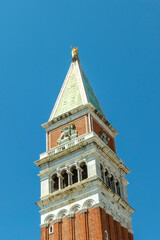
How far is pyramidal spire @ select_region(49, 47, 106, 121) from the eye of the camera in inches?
3049

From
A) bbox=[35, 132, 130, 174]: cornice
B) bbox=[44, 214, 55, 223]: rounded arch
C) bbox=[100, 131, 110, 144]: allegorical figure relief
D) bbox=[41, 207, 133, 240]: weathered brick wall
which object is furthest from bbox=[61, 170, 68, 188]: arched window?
bbox=[100, 131, 110, 144]: allegorical figure relief

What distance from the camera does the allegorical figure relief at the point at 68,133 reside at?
72.1 metres

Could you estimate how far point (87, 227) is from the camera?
61219 mm

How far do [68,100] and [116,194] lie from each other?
19.2m

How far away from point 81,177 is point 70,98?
17342 millimetres

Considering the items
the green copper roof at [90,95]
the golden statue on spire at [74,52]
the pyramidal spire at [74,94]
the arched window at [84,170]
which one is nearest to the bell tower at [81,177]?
the arched window at [84,170]

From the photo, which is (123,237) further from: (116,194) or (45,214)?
(45,214)

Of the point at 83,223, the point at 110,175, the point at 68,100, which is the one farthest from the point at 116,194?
the point at 68,100

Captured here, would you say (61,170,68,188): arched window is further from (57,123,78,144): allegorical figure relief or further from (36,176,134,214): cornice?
(57,123,78,144): allegorical figure relief

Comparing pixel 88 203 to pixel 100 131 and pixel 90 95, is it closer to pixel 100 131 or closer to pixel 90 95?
pixel 100 131

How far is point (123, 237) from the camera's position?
65750 millimetres

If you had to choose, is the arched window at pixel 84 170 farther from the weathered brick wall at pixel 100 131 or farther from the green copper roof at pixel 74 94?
the green copper roof at pixel 74 94

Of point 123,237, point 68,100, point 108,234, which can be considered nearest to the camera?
point 108,234

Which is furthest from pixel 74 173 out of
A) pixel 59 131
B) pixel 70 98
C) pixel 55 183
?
pixel 70 98
